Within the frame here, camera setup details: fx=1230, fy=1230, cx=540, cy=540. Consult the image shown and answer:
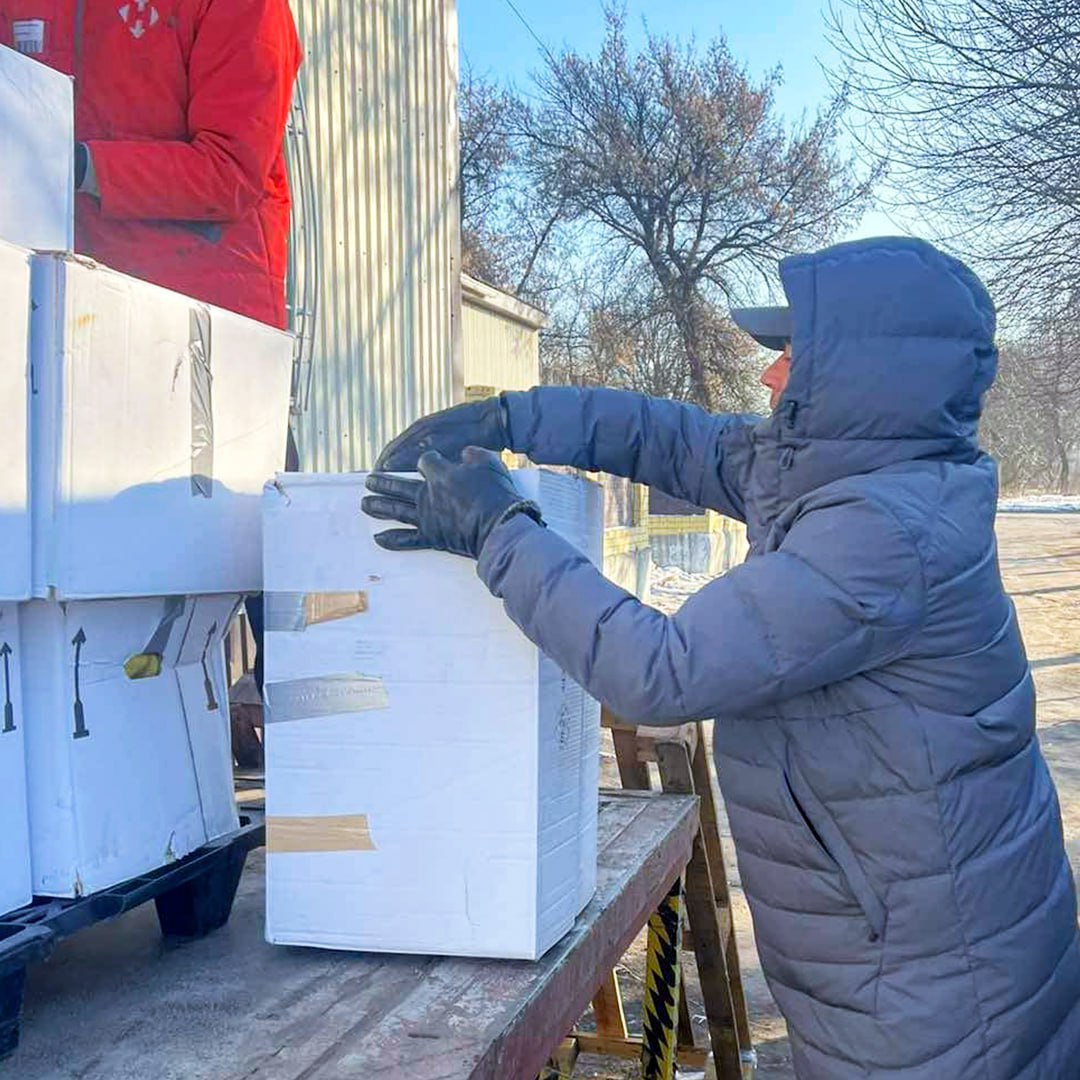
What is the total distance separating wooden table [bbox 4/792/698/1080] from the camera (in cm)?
145

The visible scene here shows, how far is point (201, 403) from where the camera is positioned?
1826 millimetres

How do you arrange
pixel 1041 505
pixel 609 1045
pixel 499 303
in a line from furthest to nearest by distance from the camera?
pixel 1041 505 < pixel 499 303 < pixel 609 1045

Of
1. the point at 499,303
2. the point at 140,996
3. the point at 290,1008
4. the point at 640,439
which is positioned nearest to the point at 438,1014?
the point at 290,1008

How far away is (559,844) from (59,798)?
2.26 feet

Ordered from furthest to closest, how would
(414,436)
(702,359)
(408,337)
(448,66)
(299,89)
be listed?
(702,359)
(448,66)
(408,337)
(299,89)
(414,436)

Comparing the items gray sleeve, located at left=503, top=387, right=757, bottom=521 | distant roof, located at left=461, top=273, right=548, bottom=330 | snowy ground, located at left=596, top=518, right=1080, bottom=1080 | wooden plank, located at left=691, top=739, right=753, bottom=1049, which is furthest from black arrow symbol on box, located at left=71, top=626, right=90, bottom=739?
distant roof, located at left=461, top=273, right=548, bottom=330

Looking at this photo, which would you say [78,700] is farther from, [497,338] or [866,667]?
[497,338]

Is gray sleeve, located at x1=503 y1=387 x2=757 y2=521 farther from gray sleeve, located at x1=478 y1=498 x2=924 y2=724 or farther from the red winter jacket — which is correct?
the red winter jacket

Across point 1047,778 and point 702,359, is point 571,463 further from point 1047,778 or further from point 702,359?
point 702,359

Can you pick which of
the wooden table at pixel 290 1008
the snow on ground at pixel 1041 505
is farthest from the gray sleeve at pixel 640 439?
the snow on ground at pixel 1041 505

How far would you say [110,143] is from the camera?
7.28 ft

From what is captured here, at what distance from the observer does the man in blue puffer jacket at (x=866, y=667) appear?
5.25 feet

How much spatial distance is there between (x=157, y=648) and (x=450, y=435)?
0.57 metres

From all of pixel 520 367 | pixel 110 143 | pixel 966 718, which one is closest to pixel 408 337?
pixel 110 143
